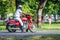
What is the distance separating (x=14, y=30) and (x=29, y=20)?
48.7 inches

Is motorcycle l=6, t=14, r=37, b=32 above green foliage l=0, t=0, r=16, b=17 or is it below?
below

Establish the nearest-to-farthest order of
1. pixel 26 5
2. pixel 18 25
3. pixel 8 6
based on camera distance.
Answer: pixel 18 25 → pixel 26 5 → pixel 8 6

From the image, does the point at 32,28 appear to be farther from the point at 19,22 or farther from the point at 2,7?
the point at 2,7

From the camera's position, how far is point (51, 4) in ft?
125

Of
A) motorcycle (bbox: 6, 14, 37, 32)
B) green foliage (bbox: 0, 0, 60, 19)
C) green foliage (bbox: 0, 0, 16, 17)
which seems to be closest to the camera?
motorcycle (bbox: 6, 14, 37, 32)

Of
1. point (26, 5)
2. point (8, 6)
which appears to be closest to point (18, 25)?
point (26, 5)

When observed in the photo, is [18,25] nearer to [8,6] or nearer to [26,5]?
[26,5]

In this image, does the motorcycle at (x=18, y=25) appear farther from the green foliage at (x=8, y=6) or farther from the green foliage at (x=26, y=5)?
the green foliage at (x=8, y=6)

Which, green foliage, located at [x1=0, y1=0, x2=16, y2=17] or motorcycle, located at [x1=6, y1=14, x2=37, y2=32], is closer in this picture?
motorcycle, located at [x1=6, y1=14, x2=37, y2=32]

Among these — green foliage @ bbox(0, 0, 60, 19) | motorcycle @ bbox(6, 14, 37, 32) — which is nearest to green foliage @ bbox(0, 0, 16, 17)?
green foliage @ bbox(0, 0, 60, 19)

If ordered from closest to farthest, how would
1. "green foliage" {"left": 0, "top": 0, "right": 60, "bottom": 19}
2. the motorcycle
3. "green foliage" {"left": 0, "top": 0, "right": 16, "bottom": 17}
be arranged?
the motorcycle, "green foliage" {"left": 0, "top": 0, "right": 60, "bottom": 19}, "green foliage" {"left": 0, "top": 0, "right": 16, "bottom": 17}

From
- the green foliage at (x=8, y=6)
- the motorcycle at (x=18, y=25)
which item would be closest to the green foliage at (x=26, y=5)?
the green foliage at (x=8, y=6)

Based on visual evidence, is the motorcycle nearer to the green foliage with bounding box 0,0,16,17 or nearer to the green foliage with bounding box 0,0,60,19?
the green foliage with bounding box 0,0,60,19

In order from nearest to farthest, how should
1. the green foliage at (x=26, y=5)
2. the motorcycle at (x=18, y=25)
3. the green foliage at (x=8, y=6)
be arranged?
1. the motorcycle at (x=18, y=25)
2. the green foliage at (x=26, y=5)
3. the green foliage at (x=8, y=6)
